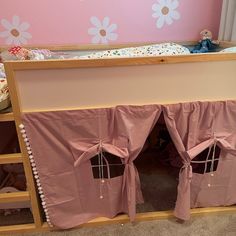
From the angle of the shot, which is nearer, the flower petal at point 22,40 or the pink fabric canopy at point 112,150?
the pink fabric canopy at point 112,150

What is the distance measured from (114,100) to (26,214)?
791 mm

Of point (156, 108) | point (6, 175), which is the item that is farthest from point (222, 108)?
point (6, 175)

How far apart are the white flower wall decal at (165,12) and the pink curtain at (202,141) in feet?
3.09

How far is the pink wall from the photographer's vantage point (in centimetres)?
166

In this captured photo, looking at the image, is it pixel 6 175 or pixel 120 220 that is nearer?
pixel 120 220

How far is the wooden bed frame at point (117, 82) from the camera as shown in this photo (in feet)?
3.12

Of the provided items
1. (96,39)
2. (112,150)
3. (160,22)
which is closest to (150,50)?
(160,22)

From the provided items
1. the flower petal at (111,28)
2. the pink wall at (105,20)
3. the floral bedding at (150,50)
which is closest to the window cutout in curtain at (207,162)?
the floral bedding at (150,50)

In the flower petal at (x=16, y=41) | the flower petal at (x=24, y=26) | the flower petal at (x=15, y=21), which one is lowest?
the flower petal at (x=16, y=41)

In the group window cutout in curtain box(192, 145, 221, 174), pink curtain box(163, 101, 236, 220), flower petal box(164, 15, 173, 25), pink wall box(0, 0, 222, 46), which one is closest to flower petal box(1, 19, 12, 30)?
pink wall box(0, 0, 222, 46)

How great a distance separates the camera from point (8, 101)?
1.03m

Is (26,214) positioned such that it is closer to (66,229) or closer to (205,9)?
(66,229)

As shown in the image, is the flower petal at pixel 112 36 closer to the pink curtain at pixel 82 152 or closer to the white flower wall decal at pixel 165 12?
the white flower wall decal at pixel 165 12

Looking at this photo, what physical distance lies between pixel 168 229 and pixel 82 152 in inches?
22.3
